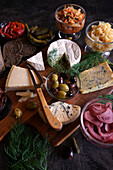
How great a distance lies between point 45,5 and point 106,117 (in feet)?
9.89

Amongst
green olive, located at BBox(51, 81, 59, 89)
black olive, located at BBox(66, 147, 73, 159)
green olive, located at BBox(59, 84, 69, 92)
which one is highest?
green olive, located at BBox(51, 81, 59, 89)

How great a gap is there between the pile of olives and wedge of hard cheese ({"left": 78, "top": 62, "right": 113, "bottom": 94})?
0.15 meters

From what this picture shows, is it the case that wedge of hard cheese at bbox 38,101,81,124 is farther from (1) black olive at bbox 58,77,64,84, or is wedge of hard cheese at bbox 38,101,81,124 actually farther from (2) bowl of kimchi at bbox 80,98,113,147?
(1) black olive at bbox 58,77,64,84

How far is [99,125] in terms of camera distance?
8.11ft

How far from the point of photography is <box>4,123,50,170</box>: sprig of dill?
8.25 ft

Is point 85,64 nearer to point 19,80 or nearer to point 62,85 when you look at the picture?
point 62,85

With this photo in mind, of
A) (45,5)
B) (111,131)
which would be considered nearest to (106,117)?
(111,131)

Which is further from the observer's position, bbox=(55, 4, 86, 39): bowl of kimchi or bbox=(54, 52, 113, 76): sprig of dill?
bbox=(55, 4, 86, 39): bowl of kimchi

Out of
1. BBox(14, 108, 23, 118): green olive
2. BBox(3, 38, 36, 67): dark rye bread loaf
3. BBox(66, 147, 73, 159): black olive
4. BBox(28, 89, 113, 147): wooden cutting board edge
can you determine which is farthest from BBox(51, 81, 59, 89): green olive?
BBox(66, 147, 73, 159): black olive

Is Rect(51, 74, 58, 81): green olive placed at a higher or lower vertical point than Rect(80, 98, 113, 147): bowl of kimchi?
higher

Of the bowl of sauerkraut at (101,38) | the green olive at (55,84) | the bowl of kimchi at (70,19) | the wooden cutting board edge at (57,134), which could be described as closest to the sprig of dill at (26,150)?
the wooden cutting board edge at (57,134)

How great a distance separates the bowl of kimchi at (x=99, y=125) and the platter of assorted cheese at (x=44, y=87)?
0.24 m

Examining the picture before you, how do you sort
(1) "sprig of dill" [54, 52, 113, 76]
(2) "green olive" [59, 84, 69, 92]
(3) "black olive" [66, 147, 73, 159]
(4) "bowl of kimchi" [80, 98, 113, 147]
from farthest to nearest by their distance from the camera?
(1) "sprig of dill" [54, 52, 113, 76]
(2) "green olive" [59, 84, 69, 92]
(3) "black olive" [66, 147, 73, 159]
(4) "bowl of kimchi" [80, 98, 113, 147]

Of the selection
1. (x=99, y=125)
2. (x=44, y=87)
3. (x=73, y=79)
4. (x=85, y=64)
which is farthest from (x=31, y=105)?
(x=85, y=64)
